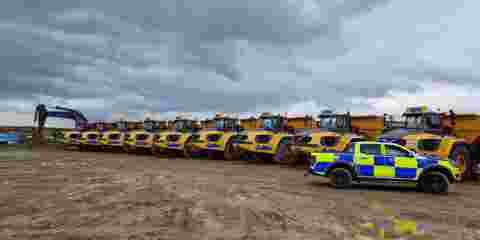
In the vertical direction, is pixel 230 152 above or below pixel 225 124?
below

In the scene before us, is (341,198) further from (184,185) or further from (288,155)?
(288,155)

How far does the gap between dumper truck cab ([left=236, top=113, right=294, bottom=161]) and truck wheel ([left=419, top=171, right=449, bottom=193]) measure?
7.24 metres

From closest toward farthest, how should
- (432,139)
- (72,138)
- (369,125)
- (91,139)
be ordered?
(432,139), (369,125), (91,139), (72,138)

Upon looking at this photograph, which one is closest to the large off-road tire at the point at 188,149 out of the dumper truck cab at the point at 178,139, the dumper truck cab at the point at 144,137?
the dumper truck cab at the point at 178,139

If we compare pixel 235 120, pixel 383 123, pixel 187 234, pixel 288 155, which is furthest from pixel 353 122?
pixel 187 234

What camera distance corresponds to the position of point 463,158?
12.8m

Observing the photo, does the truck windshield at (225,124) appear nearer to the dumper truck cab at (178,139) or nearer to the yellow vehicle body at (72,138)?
the dumper truck cab at (178,139)

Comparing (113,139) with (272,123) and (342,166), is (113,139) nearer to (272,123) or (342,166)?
(272,123)

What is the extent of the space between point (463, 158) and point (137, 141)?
18.3m

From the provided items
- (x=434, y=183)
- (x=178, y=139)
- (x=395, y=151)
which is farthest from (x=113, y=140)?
(x=434, y=183)

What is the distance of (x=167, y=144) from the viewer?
2125cm

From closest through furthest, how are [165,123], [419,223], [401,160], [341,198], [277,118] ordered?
[419,223]
[341,198]
[401,160]
[277,118]
[165,123]

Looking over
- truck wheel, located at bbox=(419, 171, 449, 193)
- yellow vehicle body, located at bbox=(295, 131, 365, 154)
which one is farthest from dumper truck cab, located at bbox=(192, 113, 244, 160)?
truck wheel, located at bbox=(419, 171, 449, 193)

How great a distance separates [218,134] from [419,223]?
1375 cm
